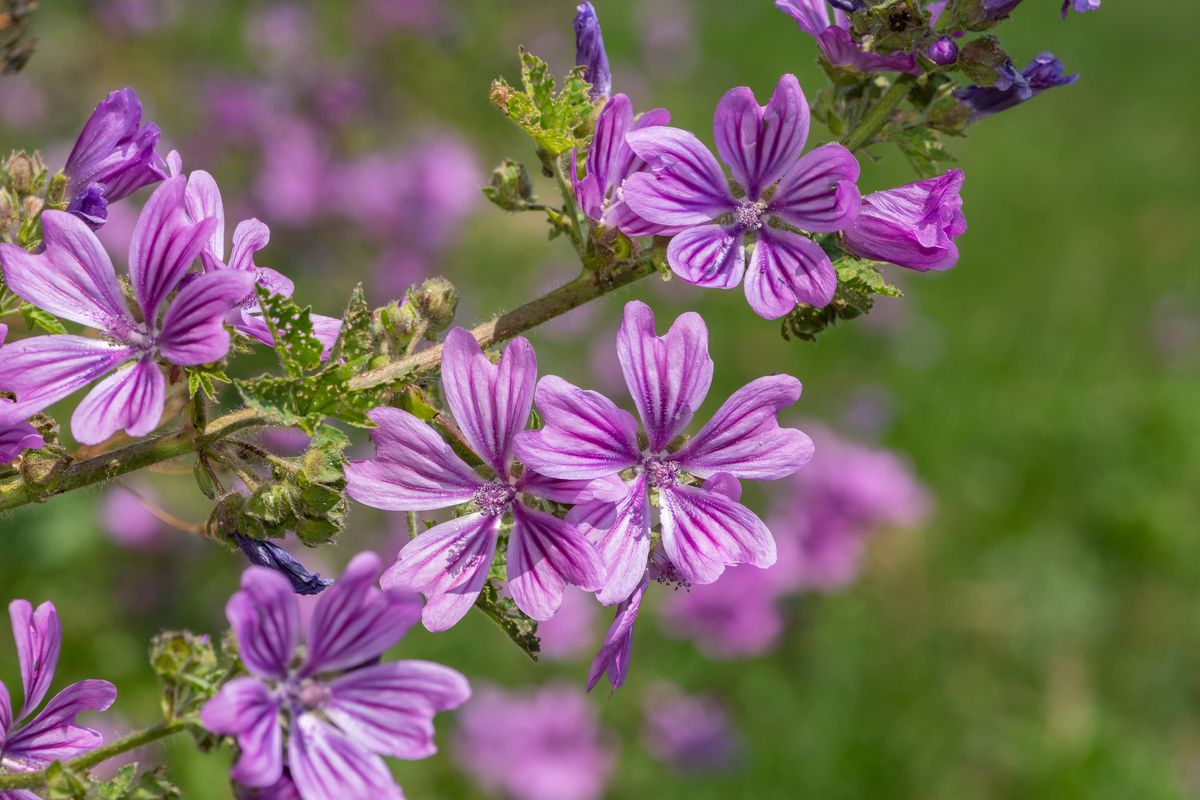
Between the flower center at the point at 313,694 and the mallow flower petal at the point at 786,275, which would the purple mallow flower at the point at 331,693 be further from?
the mallow flower petal at the point at 786,275

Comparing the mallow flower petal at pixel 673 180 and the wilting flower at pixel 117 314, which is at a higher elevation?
the mallow flower petal at pixel 673 180

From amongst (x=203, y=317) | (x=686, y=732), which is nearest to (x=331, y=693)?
(x=203, y=317)

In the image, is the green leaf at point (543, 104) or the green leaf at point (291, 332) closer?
the green leaf at point (291, 332)

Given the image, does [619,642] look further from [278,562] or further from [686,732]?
[686,732]

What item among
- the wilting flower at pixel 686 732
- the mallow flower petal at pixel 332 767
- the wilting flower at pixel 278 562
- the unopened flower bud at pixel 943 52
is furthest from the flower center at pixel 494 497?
the wilting flower at pixel 686 732

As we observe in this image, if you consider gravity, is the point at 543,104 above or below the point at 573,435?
above

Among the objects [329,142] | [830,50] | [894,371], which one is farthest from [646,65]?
[830,50]

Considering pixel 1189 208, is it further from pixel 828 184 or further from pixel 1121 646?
pixel 828 184
